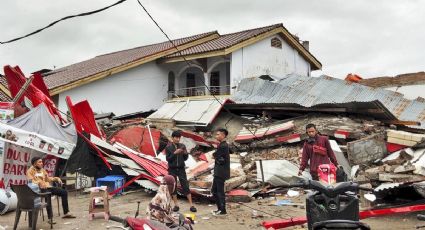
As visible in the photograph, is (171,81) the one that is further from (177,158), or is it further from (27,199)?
(27,199)

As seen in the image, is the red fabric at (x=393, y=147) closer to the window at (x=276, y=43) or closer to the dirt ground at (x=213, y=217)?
the dirt ground at (x=213, y=217)

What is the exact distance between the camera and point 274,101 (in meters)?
15.0

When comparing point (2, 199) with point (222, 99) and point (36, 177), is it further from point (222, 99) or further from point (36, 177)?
point (222, 99)

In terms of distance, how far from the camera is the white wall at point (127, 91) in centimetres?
1967

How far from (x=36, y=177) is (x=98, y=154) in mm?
3438

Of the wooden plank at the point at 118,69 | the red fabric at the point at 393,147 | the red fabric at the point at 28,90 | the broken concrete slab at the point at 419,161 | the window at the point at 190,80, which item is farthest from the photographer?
the window at the point at 190,80

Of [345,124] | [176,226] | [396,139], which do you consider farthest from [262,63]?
[176,226]

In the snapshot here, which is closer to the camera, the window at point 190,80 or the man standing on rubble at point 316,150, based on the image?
the man standing on rubble at point 316,150

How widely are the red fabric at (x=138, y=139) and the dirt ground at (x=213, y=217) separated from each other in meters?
3.69

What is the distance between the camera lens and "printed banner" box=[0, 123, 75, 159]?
9414 millimetres

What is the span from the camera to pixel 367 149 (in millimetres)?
11188

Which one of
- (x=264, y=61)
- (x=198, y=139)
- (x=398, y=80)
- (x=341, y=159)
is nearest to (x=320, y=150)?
(x=341, y=159)

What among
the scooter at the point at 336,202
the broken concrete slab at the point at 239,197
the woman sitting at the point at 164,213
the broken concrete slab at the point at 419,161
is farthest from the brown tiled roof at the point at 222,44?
the scooter at the point at 336,202

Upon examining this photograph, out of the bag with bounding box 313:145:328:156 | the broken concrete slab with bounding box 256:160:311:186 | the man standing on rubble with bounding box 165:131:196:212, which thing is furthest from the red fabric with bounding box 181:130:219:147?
the bag with bounding box 313:145:328:156
